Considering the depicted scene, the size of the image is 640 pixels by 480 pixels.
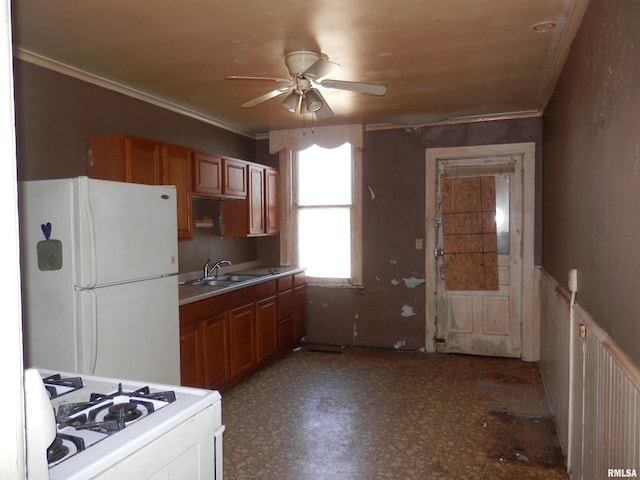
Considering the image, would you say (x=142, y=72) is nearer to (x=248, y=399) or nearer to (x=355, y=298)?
(x=248, y=399)

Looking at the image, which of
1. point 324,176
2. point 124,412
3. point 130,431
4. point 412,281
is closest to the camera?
Result: point 130,431

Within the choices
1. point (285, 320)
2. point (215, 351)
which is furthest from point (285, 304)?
point (215, 351)

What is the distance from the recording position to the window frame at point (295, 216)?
5051 mm

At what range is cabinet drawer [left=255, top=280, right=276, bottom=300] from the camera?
14.0ft

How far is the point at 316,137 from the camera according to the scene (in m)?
5.06

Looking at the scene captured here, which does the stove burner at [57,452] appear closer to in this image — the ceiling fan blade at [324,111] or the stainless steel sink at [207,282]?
the ceiling fan blade at [324,111]

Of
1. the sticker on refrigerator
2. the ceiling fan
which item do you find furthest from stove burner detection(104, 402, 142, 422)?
the ceiling fan

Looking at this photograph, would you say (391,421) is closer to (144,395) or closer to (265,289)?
(265,289)

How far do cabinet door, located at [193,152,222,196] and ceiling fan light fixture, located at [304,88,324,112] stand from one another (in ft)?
4.09

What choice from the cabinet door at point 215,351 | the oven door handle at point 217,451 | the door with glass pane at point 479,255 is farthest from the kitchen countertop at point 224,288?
the oven door handle at point 217,451

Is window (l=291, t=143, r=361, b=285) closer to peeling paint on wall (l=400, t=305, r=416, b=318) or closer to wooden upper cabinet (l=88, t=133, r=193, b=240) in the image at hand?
peeling paint on wall (l=400, t=305, r=416, b=318)

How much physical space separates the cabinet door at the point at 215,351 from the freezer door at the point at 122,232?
0.73m

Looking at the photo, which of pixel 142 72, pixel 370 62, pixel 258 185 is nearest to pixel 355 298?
pixel 258 185
